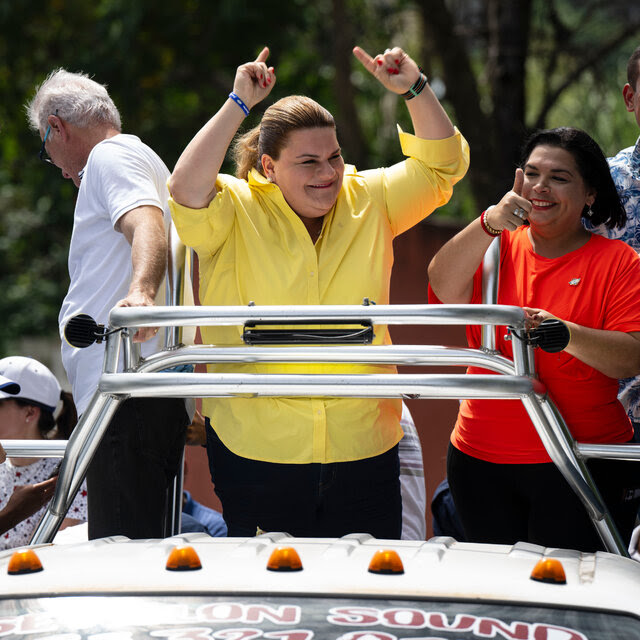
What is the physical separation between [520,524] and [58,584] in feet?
4.41

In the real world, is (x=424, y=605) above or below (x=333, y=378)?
below

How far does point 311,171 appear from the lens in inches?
112

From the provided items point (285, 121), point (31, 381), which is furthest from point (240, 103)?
point (31, 381)

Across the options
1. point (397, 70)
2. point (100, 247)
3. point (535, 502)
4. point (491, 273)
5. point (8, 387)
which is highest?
point (397, 70)

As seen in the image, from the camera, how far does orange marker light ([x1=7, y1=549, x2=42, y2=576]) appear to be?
190cm

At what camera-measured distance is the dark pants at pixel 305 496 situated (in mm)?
2754

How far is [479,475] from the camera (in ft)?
9.25

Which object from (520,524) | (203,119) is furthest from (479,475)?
(203,119)

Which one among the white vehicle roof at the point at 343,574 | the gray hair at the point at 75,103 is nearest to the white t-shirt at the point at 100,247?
the gray hair at the point at 75,103

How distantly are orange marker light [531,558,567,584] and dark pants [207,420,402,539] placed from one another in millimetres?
998

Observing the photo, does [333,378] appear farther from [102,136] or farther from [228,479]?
[102,136]

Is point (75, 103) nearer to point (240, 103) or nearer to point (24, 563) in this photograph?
point (240, 103)

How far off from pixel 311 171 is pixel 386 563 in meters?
1.30

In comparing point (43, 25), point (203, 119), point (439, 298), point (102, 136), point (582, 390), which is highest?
point (43, 25)
